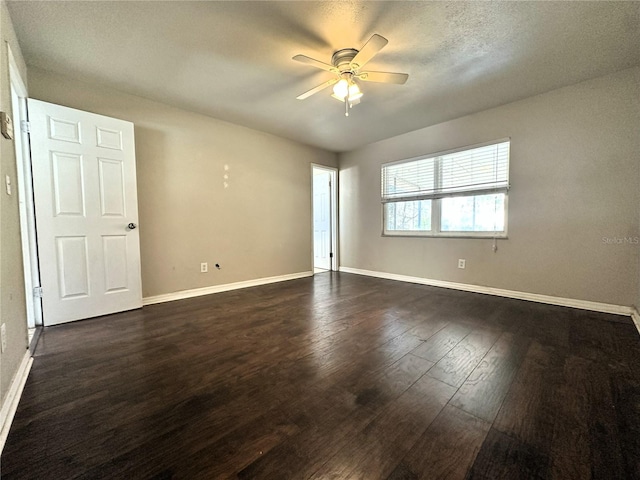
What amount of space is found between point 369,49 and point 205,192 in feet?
8.91

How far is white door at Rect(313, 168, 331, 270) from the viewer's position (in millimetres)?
5582

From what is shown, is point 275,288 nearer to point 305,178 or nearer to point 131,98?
point 305,178

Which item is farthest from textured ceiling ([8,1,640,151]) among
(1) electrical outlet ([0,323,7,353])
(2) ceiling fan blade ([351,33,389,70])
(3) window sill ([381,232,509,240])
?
(1) electrical outlet ([0,323,7,353])

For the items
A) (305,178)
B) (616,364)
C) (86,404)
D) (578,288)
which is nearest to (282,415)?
(86,404)

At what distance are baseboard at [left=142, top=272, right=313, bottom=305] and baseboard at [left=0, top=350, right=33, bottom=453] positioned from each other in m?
1.39

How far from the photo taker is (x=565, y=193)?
2873mm

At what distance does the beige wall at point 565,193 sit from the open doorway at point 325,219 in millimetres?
2045

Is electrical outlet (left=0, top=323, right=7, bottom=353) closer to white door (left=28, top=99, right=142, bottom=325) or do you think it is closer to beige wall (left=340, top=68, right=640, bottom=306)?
white door (left=28, top=99, right=142, bottom=325)

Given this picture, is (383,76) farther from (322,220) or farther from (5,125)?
(322,220)

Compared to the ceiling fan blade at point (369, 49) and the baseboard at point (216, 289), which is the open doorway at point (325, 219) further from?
the ceiling fan blade at point (369, 49)

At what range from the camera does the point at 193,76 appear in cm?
256

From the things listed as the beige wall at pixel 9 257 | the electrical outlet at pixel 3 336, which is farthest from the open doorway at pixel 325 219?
the electrical outlet at pixel 3 336

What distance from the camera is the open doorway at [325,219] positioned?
5.38 m

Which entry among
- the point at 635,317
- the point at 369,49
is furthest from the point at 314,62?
the point at 635,317
